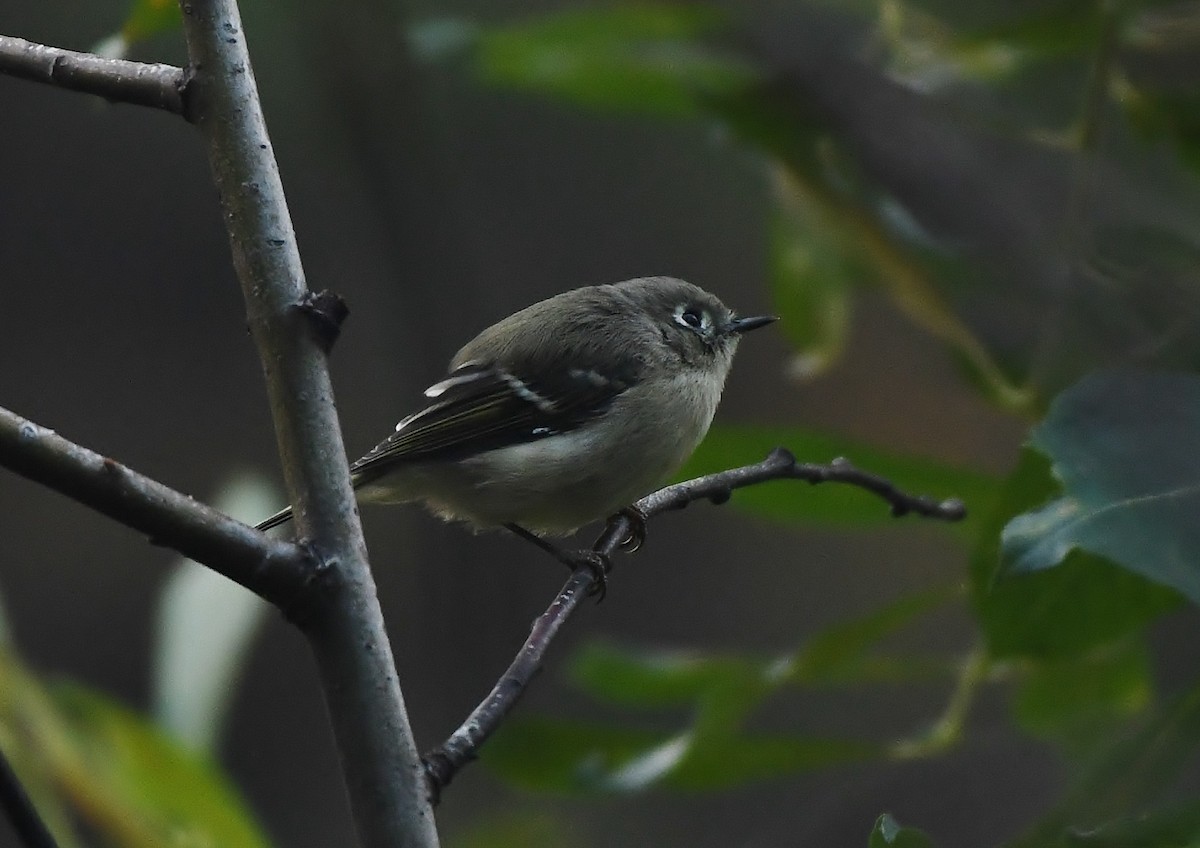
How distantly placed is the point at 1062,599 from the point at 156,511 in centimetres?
84

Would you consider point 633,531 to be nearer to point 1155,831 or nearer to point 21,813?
point 1155,831

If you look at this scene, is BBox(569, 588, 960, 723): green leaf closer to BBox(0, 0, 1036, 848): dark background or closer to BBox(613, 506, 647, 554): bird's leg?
BBox(613, 506, 647, 554): bird's leg

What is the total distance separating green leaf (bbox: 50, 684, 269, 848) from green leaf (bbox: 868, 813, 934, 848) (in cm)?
79

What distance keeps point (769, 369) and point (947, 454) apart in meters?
0.85

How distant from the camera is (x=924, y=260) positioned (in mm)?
1675

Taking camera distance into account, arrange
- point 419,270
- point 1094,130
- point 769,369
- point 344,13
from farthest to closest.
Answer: point 769,369 → point 419,270 → point 344,13 → point 1094,130

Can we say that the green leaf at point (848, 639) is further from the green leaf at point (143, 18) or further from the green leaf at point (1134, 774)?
the green leaf at point (143, 18)

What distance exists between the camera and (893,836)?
79 cm

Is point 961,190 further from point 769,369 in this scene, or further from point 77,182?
point 77,182

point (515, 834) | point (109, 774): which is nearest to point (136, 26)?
point (109, 774)

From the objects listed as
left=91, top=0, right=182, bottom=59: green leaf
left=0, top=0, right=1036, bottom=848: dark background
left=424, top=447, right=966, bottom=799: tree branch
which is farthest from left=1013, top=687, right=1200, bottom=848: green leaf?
left=0, top=0, right=1036, bottom=848: dark background

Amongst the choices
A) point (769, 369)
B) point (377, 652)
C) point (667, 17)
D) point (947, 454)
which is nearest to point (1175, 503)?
point (377, 652)

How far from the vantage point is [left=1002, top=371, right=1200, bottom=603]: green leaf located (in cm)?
86

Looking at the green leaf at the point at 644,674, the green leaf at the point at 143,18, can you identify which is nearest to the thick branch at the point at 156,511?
the green leaf at the point at 143,18
